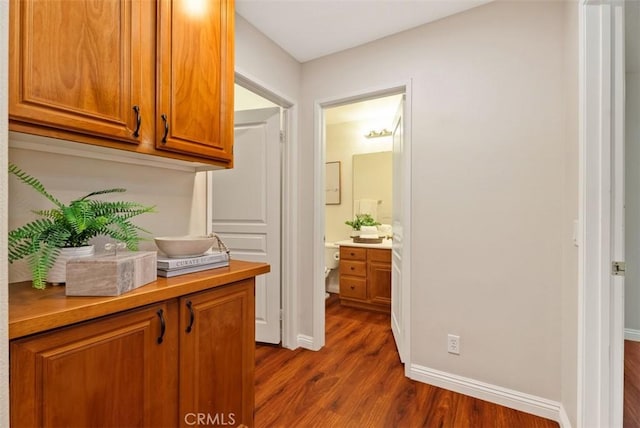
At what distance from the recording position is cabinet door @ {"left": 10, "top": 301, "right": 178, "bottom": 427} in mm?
717

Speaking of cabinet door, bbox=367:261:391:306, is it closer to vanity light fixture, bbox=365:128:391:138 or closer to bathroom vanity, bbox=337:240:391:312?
bathroom vanity, bbox=337:240:391:312

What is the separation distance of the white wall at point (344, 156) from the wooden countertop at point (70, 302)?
→ 10.1ft

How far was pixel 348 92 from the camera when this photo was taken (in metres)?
2.31

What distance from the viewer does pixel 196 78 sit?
4.25 ft

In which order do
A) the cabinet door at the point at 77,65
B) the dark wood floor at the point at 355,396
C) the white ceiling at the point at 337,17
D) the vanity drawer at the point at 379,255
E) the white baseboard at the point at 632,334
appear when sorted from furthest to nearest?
the vanity drawer at the point at 379,255, the white baseboard at the point at 632,334, the white ceiling at the point at 337,17, the dark wood floor at the point at 355,396, the cabinet door at the point at 77,65

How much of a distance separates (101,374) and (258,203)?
178cm

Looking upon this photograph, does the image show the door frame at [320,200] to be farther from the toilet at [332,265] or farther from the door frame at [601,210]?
the toilet at [332,265]

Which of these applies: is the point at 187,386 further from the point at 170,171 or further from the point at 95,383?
the point at 170,171

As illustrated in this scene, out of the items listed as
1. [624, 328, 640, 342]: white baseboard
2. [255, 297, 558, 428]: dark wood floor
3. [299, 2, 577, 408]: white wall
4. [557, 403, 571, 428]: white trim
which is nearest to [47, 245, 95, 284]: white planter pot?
[255, 297, 558, 428]: dark wood floor

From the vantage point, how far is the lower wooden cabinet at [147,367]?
0.74 metres

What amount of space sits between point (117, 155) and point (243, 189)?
133 centimetres

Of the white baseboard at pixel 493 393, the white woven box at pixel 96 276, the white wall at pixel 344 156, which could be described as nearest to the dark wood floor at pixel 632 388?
the white baseboard at pixel 493 393

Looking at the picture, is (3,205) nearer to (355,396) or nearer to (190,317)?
(190,317)

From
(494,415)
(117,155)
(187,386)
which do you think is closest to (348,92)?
(117,155)
